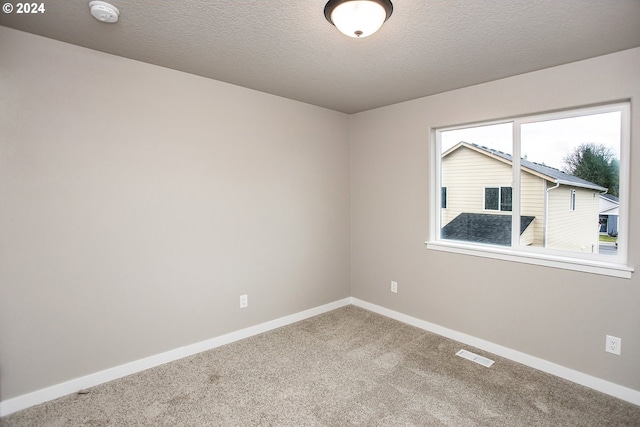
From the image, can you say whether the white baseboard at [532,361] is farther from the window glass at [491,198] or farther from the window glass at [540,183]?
the window glass at [491,198]

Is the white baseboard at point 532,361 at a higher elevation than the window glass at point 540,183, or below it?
below

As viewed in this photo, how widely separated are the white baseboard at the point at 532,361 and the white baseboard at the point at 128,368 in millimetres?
1287

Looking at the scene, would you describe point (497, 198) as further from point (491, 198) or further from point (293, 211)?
point (293, 211)

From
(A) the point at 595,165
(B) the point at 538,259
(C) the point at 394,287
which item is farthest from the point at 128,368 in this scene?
(A) the point at 595,165

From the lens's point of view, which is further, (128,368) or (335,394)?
(128,368)

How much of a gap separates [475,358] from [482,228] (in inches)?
47.2

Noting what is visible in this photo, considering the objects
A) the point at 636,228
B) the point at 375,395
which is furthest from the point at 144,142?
the point at 636,228

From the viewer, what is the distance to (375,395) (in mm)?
2307

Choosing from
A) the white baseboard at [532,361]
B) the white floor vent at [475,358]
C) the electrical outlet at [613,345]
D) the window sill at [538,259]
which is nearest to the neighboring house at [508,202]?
the window sill at [538,259]

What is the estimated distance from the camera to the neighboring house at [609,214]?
2.40 metres

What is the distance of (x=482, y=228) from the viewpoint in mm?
3160

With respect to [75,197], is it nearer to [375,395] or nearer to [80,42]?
[80,42]

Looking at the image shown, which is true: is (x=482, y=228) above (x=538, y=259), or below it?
above

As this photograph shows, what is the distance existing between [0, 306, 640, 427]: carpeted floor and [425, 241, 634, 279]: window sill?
877 mm
